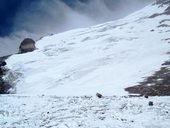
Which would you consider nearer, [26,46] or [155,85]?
[155,85]

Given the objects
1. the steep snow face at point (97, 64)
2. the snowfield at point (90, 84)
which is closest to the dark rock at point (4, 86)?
the snowfield at point (90, 84)

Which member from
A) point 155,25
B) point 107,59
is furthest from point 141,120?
point 155,25

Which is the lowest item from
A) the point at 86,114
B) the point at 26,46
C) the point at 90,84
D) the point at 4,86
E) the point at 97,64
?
the point at 86,114

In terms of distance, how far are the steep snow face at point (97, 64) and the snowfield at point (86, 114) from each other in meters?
8.38

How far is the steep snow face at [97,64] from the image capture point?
137 feet

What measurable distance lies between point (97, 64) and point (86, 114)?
3396 centimetres

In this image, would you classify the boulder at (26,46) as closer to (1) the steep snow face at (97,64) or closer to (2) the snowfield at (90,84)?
(2) the snowfield at (90,84)

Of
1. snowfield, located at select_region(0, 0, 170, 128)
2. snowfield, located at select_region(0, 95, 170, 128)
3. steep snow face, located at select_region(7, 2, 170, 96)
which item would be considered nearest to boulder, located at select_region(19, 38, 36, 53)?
snowfield, located at select_region(0, 0, 170, 128)

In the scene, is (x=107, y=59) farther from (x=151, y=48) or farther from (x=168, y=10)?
(x=168, y=10)

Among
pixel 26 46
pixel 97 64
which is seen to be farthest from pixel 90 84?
pixel 26 46

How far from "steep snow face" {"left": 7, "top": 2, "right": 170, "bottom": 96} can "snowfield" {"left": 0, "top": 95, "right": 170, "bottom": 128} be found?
330 inches

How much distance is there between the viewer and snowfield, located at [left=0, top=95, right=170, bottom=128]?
62.5 feet

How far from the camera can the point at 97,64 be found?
55.6 m

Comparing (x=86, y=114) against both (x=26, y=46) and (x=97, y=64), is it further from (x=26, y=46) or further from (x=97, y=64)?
(x=26, y=46)
